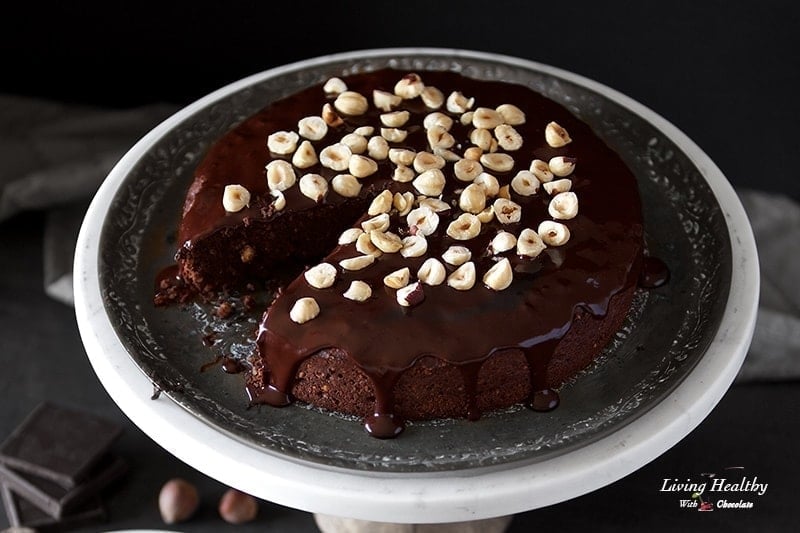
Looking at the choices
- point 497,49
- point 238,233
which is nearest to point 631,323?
point 238,233

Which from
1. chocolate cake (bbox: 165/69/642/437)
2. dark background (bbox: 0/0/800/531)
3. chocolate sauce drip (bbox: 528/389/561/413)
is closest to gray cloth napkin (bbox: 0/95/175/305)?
dark background (bbox: 0/0/800/531)

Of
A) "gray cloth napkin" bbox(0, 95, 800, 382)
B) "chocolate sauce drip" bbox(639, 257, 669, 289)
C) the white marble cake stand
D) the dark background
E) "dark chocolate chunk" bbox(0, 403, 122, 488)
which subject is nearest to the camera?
the white marble cake stand

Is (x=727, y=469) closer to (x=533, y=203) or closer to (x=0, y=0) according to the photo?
(x=533, y=203)

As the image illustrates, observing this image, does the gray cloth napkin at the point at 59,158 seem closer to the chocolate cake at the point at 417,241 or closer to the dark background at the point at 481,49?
the dark background at the point at 481,49

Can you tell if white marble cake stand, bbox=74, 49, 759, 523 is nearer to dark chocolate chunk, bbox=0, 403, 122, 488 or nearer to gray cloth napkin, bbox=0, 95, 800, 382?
dark chocolate chunk, bbox=0, 403, 122, 488

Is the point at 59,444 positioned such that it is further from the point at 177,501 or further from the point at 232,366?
the point at 232,366

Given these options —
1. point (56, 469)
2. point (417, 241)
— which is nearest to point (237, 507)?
point (56, 469)

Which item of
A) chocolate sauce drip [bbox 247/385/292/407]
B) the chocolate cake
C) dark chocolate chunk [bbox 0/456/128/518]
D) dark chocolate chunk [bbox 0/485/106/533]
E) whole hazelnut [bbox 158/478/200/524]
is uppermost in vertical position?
the chocolate cake
